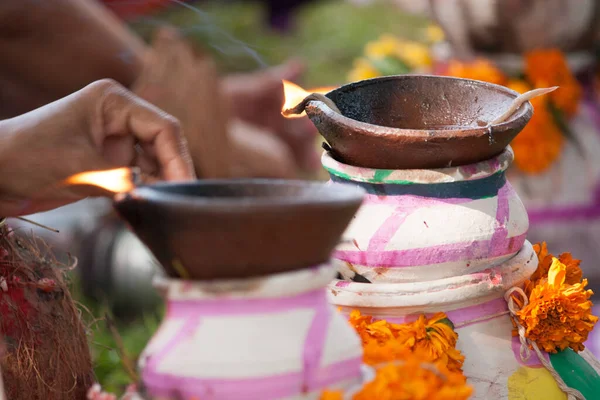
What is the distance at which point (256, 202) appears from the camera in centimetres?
82

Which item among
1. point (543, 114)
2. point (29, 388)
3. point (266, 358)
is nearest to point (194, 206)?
point (266, 358)

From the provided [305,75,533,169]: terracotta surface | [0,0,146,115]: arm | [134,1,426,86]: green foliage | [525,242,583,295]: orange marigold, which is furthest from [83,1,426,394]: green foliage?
[525,242,583,295]: orange marigold

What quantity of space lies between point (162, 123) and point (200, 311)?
37 cm

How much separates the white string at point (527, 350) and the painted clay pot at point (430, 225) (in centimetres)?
6

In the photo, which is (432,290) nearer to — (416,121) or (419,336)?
(419,336)

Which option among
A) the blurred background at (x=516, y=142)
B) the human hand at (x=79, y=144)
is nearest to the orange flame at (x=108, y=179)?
the human hand at (x=79, y=144)

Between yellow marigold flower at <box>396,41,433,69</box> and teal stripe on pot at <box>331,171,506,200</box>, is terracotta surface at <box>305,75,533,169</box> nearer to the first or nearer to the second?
teal stripe on pot at <box>331,171,506,200</box>

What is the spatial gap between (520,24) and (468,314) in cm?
194

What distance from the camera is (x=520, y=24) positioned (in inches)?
113

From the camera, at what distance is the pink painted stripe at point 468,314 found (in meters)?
1.17

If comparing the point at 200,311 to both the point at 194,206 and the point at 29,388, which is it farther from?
the point at 29,388

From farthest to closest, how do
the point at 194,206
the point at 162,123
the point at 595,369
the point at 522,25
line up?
the point at 522,25
the point at 595,369
the point at 162,123
the point at 194,206

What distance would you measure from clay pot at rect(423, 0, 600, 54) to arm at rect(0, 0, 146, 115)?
119 centimetres

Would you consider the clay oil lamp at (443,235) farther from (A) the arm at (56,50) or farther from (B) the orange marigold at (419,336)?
(A) the arm at (56,50)
